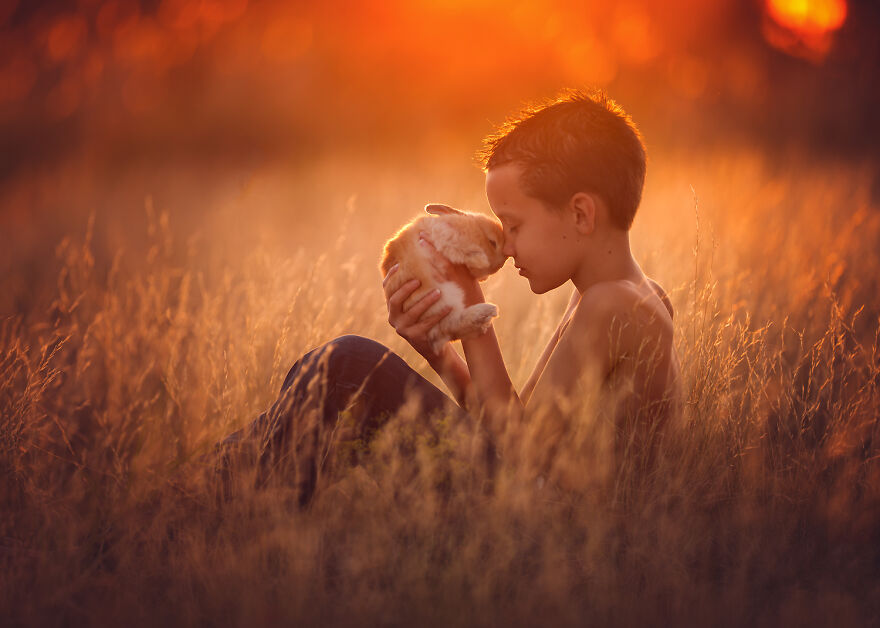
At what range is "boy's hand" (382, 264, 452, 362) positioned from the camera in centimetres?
226

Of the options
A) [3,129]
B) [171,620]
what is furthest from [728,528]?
[3,129]

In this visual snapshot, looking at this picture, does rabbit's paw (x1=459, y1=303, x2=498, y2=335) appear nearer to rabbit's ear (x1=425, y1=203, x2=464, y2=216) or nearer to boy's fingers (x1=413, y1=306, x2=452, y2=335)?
boy's fingers (x1=413, y1=306, x2=452, y2=335)

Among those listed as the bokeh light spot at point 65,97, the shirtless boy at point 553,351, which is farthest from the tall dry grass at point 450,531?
the bokeh light spot at point 65,97

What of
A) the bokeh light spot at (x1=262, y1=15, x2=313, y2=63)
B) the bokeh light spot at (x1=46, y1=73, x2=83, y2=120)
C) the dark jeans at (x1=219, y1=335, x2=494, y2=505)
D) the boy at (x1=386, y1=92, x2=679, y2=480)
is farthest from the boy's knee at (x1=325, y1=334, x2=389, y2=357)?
the bokeh light spot at (x1=262, y1=15, x2=313, y2=63)

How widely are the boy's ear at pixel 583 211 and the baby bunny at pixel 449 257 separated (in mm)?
275

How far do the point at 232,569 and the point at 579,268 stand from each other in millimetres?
1544

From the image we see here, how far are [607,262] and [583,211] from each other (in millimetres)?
214

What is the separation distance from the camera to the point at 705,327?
2859 millimetres

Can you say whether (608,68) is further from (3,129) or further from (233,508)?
(233,508)

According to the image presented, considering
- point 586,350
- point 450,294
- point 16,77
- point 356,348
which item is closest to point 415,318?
point 450,294

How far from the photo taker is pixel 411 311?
228 cm

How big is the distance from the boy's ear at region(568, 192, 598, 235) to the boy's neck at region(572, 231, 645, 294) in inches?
2.8

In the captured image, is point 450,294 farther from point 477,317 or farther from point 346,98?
point 346,98

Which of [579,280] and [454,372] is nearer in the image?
[579,280]
